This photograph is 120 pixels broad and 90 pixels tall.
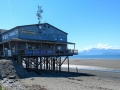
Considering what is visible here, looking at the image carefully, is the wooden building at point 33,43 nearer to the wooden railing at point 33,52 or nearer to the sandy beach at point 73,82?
the wooden railing at point 33,52

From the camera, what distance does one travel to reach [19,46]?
26016mm

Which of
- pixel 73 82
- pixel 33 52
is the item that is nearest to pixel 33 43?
pixel 33 52

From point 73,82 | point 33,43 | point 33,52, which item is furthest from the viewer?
point 33,43

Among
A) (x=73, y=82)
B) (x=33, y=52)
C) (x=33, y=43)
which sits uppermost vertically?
(x=33, y=43)

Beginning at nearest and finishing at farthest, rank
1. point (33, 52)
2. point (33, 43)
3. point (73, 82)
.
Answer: point (73, 82) < point (33, 52) < point (33, 43)

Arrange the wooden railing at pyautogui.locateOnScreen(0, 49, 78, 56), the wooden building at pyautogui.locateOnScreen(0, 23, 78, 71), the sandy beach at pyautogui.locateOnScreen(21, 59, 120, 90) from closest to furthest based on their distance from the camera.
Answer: the sandy beach at pyautogui.locateOnScreen(21, 59, 120, 90) → the wooden railing at pyautogui.locateOnScreen(0, 49, 78, 56) → the wooden building at pyautogui.locateOnScreen(0, 23, 78, 71)

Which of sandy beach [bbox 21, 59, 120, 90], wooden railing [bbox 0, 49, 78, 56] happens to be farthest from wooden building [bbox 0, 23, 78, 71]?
sandy beach [bbox 21, 59, 120, 90]

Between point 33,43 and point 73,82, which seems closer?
point 73,82

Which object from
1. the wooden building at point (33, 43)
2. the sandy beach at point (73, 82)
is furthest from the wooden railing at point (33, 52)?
the sandy beach at point (73, 82)

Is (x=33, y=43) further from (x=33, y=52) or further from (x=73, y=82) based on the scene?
(x=73, y=82)

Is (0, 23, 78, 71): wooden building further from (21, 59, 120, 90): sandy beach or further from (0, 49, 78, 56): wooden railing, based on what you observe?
(21, 59, 120, 90): sandy beach

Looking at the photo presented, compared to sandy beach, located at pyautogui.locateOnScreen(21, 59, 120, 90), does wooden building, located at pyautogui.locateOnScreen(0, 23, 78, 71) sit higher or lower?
higher

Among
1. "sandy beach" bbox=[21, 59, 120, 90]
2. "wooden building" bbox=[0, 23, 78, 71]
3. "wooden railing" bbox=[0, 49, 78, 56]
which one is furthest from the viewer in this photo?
"wooden building" bbox=[0, 23, 78, 71]

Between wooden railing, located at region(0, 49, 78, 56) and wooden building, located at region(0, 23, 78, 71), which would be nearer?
wooden railing, located at region(0, 49, 78, 56)
